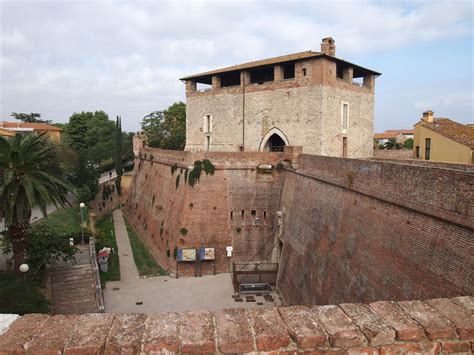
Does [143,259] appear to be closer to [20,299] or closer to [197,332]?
[20,299]

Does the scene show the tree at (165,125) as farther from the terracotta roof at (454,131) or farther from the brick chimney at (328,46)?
the terracotta roof at (454,131)

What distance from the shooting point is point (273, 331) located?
9.36 feet

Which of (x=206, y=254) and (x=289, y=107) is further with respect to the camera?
(x=289, y=107)

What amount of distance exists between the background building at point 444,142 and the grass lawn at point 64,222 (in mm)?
19590

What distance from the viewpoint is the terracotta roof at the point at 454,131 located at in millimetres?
18272

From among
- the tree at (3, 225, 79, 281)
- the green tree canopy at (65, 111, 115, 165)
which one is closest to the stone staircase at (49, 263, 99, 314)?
the tree at (3, 225, 79, 281)

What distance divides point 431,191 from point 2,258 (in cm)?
1766

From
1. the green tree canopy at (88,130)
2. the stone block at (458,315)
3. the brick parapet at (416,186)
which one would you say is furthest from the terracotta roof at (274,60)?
the green tree canopy at (88,130)

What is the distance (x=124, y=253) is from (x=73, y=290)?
770 centimetres

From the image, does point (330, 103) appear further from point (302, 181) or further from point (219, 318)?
point (219, 318)

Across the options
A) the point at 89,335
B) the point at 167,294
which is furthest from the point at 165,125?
the point at 89,335

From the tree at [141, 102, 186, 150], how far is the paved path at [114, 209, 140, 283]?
16549 mm

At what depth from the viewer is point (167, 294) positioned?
1695 cm

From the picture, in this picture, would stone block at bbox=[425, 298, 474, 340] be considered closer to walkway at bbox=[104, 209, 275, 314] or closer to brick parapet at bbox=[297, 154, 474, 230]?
brick parapet at bbox=[297, 154, 474, 230]
